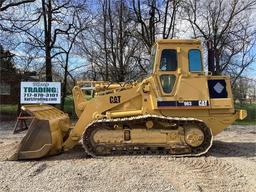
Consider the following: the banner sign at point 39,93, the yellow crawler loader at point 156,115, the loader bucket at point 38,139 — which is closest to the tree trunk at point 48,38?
the banner sign at point 39,93

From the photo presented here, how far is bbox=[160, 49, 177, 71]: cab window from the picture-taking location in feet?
38.5

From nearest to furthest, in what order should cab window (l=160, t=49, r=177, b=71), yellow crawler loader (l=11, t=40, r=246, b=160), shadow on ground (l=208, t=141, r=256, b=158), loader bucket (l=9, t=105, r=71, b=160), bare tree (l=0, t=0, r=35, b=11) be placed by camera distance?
loader bucket (l=9, t=105, r=71, b=160), yellow crawler loader (l=11, t=40, r=246, b=160), cab window (l=160, t=49, r=177, b=71), shadow on ground (l=208, t=141, r=256, b=158), bare tree (l=0, t=0, r=35, b=11)

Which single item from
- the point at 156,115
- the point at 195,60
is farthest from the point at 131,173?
the point at 195,60

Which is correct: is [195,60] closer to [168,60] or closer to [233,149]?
[168,60]

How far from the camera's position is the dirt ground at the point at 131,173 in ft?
26.8

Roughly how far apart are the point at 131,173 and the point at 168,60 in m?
3.71

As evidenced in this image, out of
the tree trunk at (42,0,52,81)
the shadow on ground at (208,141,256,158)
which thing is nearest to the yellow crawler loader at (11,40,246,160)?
the shadow on ground at (208,141,256,158)

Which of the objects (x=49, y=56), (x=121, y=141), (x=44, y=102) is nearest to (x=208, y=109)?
(x=121, y=141)

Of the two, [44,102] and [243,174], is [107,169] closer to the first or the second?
[243,174]

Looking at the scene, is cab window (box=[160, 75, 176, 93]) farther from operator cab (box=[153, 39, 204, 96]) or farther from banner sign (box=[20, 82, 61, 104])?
banner sign (box=[20, 82, 61, 104])

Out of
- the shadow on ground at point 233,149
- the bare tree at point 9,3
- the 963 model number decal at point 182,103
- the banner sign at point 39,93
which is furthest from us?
the bare tree at point 9,3

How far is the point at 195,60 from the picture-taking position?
38.7ft

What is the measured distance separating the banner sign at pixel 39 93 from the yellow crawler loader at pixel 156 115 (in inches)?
83.3

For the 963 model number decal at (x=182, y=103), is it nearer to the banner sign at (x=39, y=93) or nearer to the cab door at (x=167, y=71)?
the cab door at (x=167, y=71)
